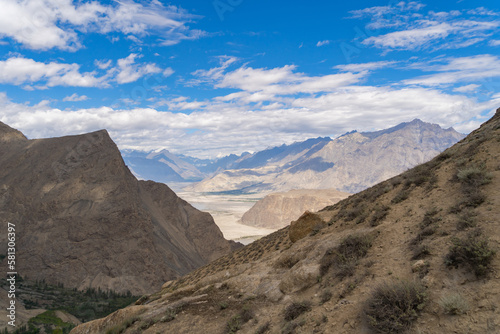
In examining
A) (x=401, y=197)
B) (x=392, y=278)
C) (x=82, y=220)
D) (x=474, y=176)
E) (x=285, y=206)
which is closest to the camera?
(x=392, y=278)

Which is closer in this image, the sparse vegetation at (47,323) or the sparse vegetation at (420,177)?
the sparse vegetation at (420,177)

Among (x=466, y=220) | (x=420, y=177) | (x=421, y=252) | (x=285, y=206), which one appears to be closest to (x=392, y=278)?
(x=421, y=252)

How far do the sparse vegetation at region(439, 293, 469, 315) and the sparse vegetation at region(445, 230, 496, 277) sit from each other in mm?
958

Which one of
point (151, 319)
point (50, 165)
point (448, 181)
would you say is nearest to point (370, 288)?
point (448, 181)

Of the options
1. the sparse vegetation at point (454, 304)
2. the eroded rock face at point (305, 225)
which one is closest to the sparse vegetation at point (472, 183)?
the sparse vegetation at point (454, 304)

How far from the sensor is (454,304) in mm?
4965

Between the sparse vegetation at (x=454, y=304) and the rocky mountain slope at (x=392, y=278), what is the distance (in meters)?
0.02

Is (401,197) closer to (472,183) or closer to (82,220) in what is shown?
(472,183)

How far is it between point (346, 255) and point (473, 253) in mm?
3775

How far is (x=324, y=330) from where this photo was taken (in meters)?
6.28

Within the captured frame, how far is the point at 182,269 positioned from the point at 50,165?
36.2 metres

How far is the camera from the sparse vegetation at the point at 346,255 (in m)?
8.27

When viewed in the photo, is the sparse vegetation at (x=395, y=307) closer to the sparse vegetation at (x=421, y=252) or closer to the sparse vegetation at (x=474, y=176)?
the sparse vegetation at (x=421, y=252)

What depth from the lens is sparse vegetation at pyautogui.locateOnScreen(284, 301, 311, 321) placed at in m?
7.45
